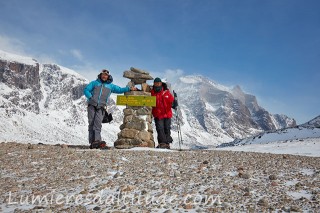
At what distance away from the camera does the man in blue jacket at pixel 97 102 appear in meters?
12.1

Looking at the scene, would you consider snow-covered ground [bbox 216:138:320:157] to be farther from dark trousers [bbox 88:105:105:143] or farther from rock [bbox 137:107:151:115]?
dark trousers [bbox 88:105:105:143]

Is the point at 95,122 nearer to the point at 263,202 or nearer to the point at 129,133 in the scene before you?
the point at 129,133

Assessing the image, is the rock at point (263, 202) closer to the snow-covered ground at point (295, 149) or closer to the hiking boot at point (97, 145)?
the hiking boot at point (97, 145)

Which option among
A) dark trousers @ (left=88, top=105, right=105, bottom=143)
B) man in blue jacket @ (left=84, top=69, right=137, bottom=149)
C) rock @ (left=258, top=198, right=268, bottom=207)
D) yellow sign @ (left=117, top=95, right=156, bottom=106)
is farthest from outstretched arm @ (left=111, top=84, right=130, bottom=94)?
rock @ (left=258, top=198, right=268, bottom=207)

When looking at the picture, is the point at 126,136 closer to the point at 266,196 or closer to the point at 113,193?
the point at 113,193

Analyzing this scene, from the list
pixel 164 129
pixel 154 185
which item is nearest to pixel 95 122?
pixel 164 129

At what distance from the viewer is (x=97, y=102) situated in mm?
12344

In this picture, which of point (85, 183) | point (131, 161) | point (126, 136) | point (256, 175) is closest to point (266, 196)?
point (256, 175)

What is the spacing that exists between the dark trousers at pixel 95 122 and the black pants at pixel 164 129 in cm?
270

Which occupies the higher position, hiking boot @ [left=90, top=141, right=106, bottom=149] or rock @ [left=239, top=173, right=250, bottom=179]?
hiking boot @ [left=90, top=141, right=106, bottom=149]

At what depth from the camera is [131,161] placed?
8047 mm

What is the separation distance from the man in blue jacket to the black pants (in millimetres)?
2641

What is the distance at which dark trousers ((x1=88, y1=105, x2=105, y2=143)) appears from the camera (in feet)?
39.9

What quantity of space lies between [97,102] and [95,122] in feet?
2.83
